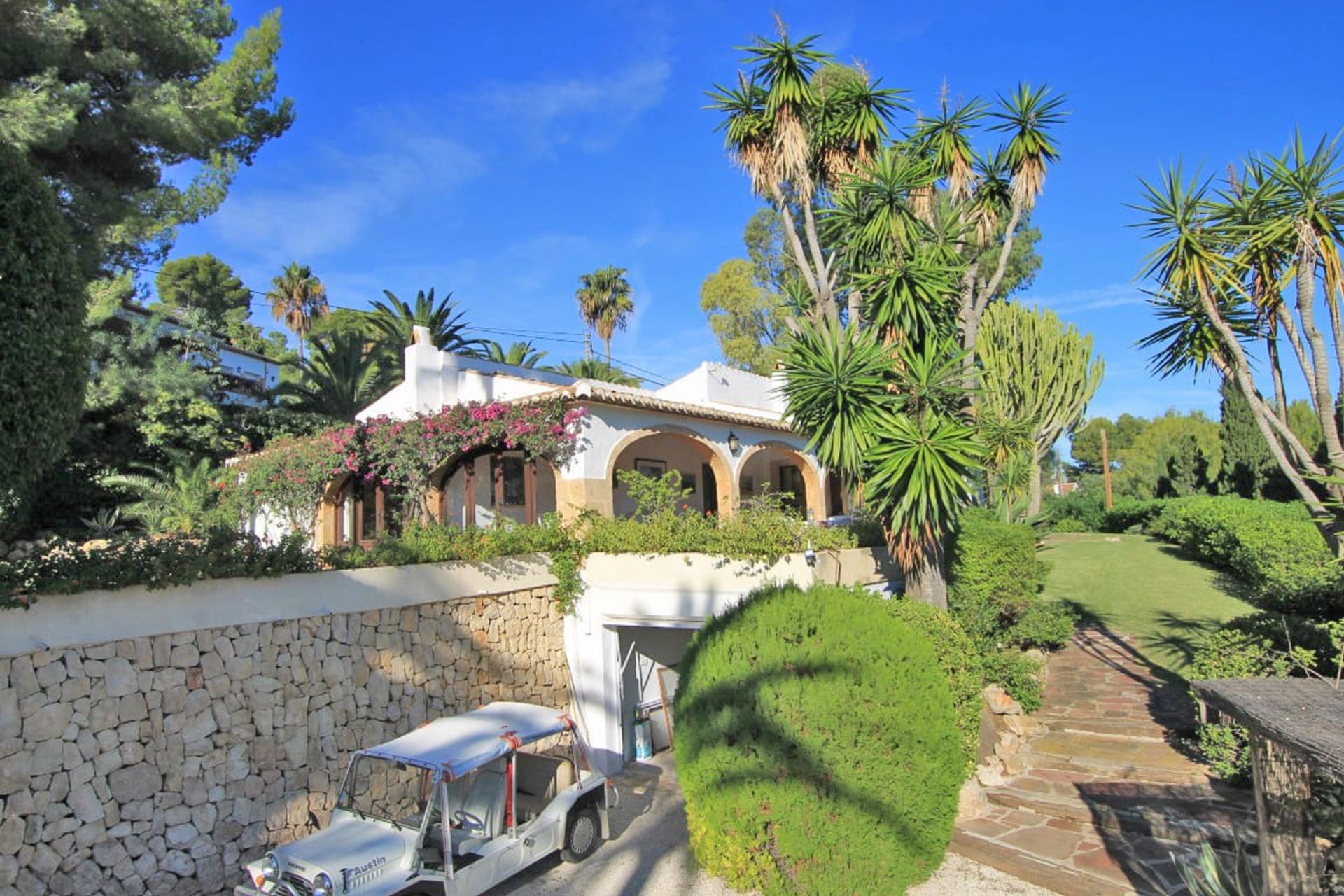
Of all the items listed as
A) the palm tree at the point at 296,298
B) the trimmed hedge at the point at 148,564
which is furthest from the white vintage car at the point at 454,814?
the palm tree at the point at 296,298

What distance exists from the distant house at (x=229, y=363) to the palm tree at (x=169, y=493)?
3035mm

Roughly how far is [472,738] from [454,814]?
0.67 metres

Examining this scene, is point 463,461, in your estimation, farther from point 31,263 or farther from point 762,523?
point 31,263

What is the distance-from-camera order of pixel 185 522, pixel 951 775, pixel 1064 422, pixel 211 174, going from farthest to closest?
pixel 1064 422, pixel 185 522, pixel 211 174, pixel 951 775

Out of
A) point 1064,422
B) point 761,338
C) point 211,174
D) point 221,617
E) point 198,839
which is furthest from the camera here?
point 761,338

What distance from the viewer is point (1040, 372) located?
2231 cm

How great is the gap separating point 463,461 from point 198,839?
26.9 ft

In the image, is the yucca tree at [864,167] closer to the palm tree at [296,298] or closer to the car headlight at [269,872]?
the car headlight at [269,872]

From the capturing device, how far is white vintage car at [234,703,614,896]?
5.92 meters

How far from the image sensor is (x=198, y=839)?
22.7 feet

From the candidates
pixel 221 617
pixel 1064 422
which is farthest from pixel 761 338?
pixel 221 617

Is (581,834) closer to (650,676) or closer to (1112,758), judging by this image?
(650,676)

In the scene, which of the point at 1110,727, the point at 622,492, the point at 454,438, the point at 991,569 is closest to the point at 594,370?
the point at 622,492

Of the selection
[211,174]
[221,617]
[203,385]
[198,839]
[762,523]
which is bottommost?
[198,839]
